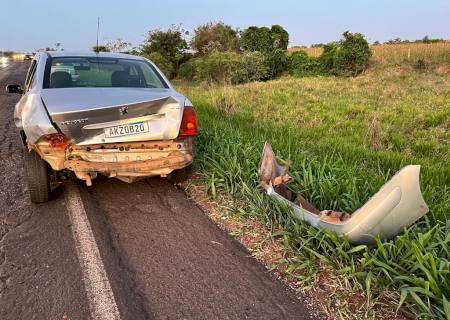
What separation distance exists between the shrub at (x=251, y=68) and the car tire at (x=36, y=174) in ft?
61.2

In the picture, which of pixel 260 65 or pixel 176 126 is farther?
pixel 260 65

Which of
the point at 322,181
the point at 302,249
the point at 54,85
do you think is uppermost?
the point at 54,85

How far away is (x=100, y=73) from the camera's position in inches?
193

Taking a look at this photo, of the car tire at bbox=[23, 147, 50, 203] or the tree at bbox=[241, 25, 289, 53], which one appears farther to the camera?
the tree at bbox=[241, 25, 289, 53]

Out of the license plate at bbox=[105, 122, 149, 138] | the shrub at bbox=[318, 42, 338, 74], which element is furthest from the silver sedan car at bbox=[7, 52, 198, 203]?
the shrub at bbox=[318, 42, 338, 74]

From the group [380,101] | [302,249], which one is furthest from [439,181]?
[380,101]

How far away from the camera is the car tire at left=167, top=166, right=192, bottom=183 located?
481 centimetres

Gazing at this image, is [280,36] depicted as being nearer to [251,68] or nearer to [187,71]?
[251,68]

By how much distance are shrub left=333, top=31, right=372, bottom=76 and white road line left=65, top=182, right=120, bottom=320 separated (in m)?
20.1

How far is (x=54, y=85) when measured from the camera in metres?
4.39

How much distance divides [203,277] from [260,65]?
865 inches

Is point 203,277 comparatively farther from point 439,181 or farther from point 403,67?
point 403,67

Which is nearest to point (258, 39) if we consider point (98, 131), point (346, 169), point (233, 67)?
point (233, 67)

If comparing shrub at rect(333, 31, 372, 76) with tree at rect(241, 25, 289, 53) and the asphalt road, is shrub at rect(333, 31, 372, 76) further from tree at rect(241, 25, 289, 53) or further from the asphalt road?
the asphalt road
